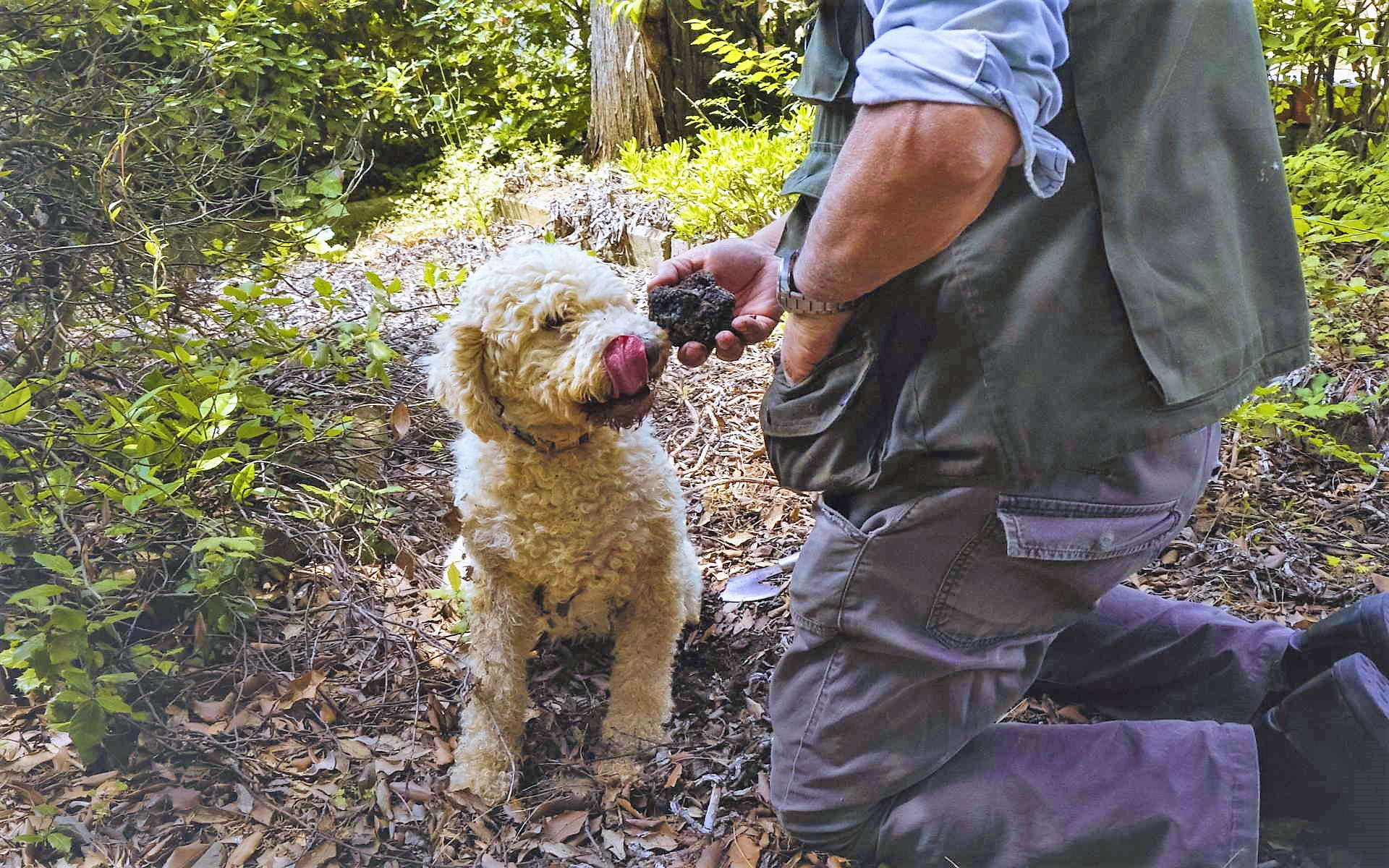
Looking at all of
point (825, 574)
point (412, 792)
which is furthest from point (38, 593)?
point (825, 574)

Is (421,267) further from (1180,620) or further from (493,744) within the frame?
(1180,620)

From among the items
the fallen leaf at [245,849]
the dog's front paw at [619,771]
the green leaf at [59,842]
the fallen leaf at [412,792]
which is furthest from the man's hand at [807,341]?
the green leaf at [59,842]

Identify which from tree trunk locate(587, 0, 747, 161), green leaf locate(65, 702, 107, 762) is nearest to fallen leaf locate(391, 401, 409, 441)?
green leaf locate(65, 702, 107, 762)

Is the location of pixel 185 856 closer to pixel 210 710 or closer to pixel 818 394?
pixel 210 710

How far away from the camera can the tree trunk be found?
6715mm

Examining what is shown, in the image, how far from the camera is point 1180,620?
7.51 feet

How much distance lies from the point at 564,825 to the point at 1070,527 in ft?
5.29

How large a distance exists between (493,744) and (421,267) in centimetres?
437

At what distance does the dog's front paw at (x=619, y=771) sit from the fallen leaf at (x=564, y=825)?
128 mm

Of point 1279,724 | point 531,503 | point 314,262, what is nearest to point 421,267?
point 314,262

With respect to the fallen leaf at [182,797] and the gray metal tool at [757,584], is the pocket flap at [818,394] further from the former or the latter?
the fallen leaf at [182,797]

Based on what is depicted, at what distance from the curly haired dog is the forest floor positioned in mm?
144

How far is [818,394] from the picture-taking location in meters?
1.79

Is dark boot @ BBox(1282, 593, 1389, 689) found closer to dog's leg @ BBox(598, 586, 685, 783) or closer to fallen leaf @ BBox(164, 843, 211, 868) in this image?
dog's leg @ BBox(598, 586, 685, 783)
